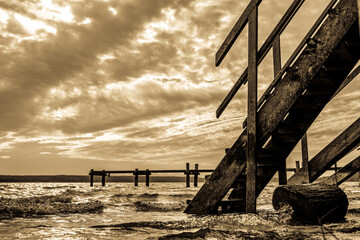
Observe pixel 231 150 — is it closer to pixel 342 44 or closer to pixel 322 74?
pixel 322 74

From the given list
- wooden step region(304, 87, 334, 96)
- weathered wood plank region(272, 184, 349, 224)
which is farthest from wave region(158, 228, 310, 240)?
wooden step region(304, 87, 334, 96)

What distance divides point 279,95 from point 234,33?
1.26 meters

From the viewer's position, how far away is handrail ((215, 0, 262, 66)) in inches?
197

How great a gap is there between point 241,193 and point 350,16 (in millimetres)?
3123

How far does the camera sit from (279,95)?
15.2 ft

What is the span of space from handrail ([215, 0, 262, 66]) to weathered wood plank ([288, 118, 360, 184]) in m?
2.94

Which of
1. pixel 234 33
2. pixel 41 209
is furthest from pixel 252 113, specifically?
pixel 41 209

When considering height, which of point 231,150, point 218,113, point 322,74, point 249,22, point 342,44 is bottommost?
point 231,150

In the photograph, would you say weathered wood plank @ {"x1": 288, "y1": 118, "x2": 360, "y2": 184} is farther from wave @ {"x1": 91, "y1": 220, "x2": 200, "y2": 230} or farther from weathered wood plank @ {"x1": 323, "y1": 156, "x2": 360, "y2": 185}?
wave @ {"x1": 91, "y1": 220, "x2": 200, "y2": 230}

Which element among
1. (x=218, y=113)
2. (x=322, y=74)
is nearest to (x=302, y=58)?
(x=322, y=74)

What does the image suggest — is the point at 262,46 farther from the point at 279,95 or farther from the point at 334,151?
the point at 334,151

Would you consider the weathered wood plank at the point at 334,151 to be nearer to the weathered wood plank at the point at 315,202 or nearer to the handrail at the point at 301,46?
the weathered wood plank at the point at 315,202

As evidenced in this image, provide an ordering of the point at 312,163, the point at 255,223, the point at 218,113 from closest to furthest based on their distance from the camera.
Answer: the point at 255,223 → the point at 218,113 → the point at 312,163

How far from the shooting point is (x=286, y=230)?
3.50 m
